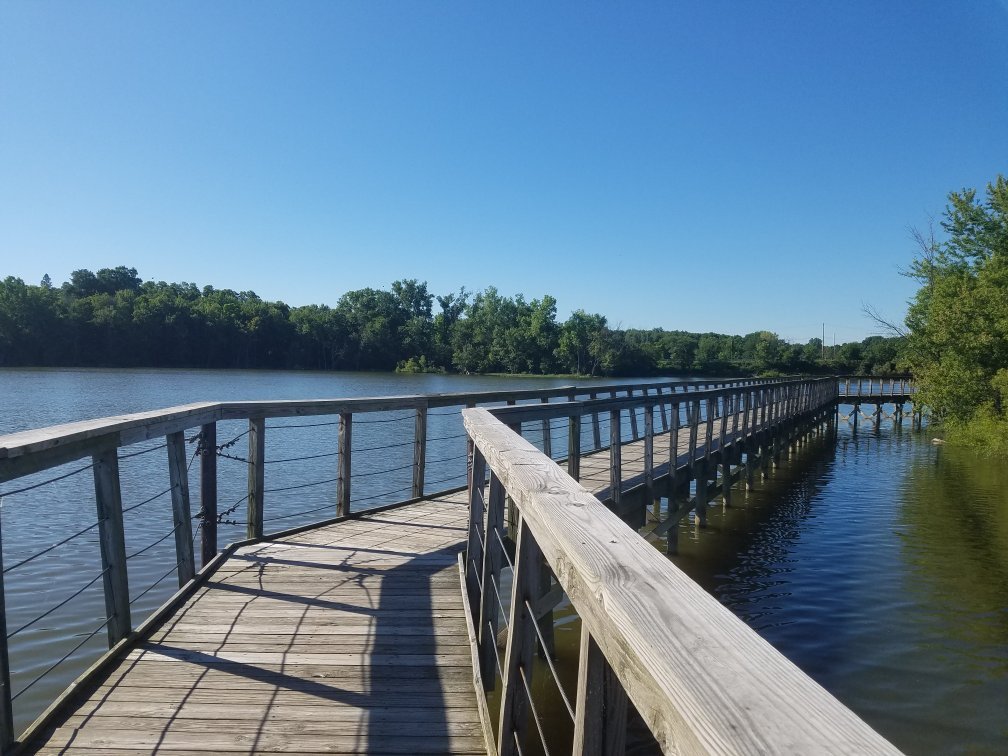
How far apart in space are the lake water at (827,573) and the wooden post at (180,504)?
144cm

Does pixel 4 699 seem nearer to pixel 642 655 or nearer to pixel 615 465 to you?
pixel 642 655

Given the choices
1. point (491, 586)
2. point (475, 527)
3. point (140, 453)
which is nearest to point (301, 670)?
point (491, 586)

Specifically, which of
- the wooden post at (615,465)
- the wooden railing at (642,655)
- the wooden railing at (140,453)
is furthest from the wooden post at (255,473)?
the wooden railing at (642,655)

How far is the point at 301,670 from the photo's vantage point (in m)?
3.43

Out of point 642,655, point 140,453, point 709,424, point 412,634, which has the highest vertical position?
point 642,655

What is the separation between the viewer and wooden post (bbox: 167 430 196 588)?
14.9 feet

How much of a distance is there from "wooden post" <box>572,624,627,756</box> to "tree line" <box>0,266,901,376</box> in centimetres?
8814

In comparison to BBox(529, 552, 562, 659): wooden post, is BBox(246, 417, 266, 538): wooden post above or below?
above

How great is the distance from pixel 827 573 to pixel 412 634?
7598 mm

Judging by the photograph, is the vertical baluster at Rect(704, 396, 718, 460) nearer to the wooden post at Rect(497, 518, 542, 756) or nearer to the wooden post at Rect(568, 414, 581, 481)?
the wooden post at Rect(568, 414, 581, 481)

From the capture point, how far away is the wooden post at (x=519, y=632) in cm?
224

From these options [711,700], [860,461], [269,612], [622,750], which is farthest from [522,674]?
[860,461]

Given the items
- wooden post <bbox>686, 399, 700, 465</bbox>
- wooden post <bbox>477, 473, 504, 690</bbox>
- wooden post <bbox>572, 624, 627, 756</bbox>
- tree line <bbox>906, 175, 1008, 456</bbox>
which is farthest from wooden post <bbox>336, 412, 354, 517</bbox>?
tree line <bbox>906, 175, 1008, 456</bbox>

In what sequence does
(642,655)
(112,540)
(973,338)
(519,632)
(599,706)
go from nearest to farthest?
(642,655), (599,706), (519,632), (112,540), (973,338)
